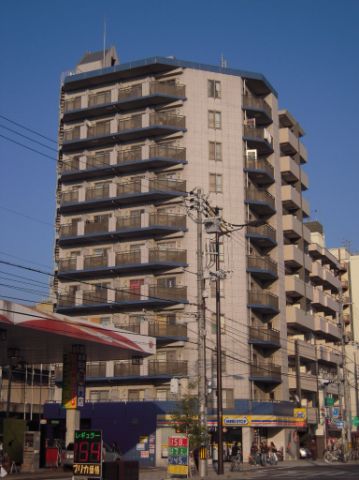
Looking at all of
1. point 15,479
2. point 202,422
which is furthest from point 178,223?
point 15,479

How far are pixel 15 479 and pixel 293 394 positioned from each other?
140ft

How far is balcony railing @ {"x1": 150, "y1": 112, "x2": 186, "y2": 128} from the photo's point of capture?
66.3 meters

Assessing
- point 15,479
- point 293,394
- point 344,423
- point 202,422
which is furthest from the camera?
point 293,394

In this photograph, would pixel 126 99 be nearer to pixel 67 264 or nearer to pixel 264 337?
pixel 67 264

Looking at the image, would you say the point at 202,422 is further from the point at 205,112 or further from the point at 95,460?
the point at 205,112

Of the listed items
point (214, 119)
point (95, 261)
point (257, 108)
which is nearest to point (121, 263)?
point (95, 261)

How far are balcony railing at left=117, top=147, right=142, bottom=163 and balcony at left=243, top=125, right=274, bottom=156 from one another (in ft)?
32.9

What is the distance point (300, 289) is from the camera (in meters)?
73.0

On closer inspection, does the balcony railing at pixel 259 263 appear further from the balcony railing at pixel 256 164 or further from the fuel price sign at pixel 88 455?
the fuel price sign at pixel 88 455

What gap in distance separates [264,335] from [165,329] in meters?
9.31

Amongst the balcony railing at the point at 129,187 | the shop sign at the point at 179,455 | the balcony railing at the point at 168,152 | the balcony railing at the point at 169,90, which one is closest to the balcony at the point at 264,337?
the balcony railing at the point at 129,187

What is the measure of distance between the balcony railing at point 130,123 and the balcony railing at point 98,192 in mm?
5742

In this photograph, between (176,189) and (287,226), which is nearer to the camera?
(176,189)

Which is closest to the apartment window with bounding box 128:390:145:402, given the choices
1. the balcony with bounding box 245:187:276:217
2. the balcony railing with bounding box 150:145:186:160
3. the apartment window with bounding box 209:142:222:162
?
the balcony with bounding box 245:187:276:217
